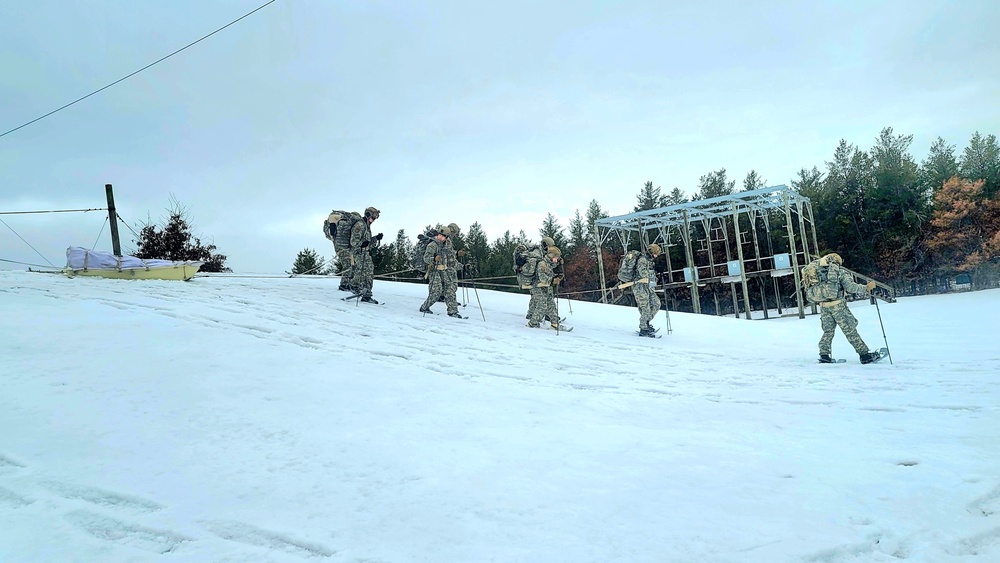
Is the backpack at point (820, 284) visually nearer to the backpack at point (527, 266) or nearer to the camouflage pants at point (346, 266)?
the backpack at point (527, 266)

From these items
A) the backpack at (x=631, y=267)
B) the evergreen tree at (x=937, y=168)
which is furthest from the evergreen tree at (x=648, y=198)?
the backpack at (x=631, y=267)

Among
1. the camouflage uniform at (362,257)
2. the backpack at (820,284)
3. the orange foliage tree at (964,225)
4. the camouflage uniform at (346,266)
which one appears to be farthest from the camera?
the orange foliage tree at (964,225)

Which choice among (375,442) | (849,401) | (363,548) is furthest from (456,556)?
(849,401)

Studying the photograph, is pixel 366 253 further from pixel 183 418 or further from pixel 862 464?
pixel 862 464

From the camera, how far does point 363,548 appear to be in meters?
2.72

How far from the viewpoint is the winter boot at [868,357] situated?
27.8 feet

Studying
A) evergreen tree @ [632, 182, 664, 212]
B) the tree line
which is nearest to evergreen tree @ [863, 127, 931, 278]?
the tree line

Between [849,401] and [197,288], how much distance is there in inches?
499

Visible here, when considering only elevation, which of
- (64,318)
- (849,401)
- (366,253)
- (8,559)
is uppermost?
(366,253)

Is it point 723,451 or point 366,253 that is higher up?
point 366,253

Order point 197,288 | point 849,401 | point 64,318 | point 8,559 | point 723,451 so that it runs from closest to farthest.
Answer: point 8,559 → point 723,451 → point 849,401 → point 64,318 → point 197,288

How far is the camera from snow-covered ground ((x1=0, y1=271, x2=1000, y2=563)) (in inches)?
109

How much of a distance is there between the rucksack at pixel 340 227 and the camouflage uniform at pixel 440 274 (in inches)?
92.0

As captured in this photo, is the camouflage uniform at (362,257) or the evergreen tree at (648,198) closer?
the camouflage uniform at (362,257)
